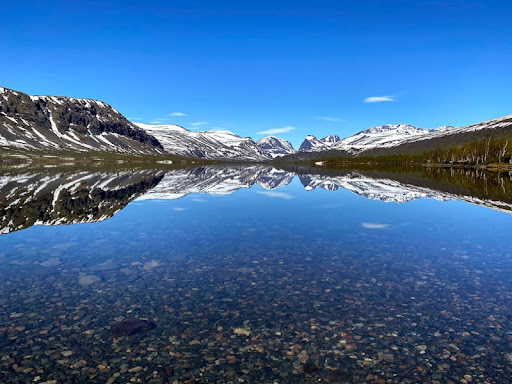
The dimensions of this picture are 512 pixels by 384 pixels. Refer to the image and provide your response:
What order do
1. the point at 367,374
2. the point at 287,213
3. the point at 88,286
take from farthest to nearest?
1. the point at 287,213
2. the point at 88,286
3. the point at 367,374

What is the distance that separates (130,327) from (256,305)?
546 centimetres

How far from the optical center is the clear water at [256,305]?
1230 cm

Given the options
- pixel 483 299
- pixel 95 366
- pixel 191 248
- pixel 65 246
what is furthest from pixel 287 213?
pixel 95 366

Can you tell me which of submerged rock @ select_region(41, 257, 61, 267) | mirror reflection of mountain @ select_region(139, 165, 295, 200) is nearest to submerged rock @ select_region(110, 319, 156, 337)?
submerged rock @ select_region(41, 257, 61, 267)

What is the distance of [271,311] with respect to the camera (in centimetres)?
1661

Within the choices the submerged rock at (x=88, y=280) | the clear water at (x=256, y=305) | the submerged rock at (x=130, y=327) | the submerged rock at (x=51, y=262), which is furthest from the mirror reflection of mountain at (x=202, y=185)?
the submerged rock at (x=130, y=327)

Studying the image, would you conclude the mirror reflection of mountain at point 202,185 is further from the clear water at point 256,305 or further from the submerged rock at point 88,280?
the submerged rock at point 88,280

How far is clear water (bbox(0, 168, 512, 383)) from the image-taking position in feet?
40.4

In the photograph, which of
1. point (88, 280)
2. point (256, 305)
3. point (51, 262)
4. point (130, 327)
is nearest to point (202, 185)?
point (51, 262)

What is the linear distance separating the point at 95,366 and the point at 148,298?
18.7 feet

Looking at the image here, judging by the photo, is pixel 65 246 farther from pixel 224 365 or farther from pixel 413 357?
pixel 413 357

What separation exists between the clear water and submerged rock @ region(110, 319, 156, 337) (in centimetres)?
17

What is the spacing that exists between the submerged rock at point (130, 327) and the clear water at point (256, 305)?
173mm

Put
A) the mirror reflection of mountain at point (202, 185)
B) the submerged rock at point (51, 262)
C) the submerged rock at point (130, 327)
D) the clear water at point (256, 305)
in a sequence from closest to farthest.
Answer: the clear water at point (256, 305)
the submerged rock at point (130, 327)
the submerged rock at point (51, 262)
the mirror reflection of mountain at point (202, 185)
